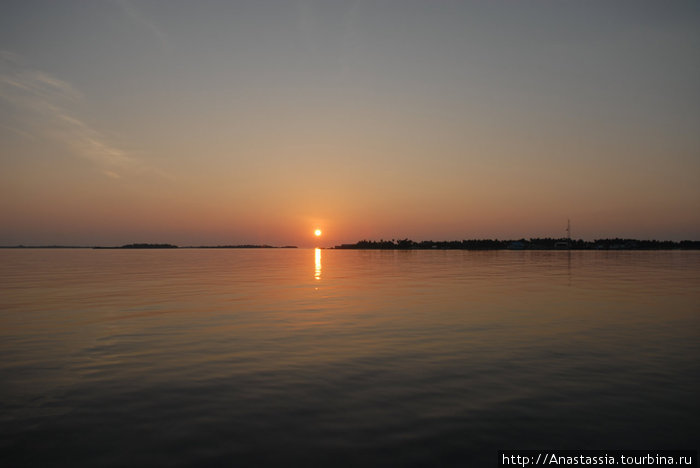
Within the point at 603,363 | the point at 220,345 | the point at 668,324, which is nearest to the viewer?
the point at 603,363

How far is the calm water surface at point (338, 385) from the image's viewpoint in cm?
917

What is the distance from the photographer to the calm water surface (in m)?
9.17

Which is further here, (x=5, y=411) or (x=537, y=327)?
(x=537, y=327)

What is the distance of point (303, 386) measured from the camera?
516 inches

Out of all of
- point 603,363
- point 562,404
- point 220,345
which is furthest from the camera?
point 220,345

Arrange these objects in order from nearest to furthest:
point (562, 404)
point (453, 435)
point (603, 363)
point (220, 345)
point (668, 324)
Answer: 1. point (453, 435)
2. point (562, 404)
3. point (603, 363)
4. point (220, 345)
5. point (668, 324)

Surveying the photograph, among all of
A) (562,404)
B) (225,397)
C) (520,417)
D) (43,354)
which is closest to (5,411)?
(225,397)

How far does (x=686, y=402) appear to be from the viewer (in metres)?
11.6

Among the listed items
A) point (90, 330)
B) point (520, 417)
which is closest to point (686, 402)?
point (520, 417)

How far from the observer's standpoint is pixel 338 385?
43.2ft

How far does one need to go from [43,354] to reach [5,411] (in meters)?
6.82

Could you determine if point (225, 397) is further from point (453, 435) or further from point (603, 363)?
point (603, 363)

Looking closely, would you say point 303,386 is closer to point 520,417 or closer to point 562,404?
point 520,417

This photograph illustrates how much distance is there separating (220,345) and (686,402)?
51.7 ft
